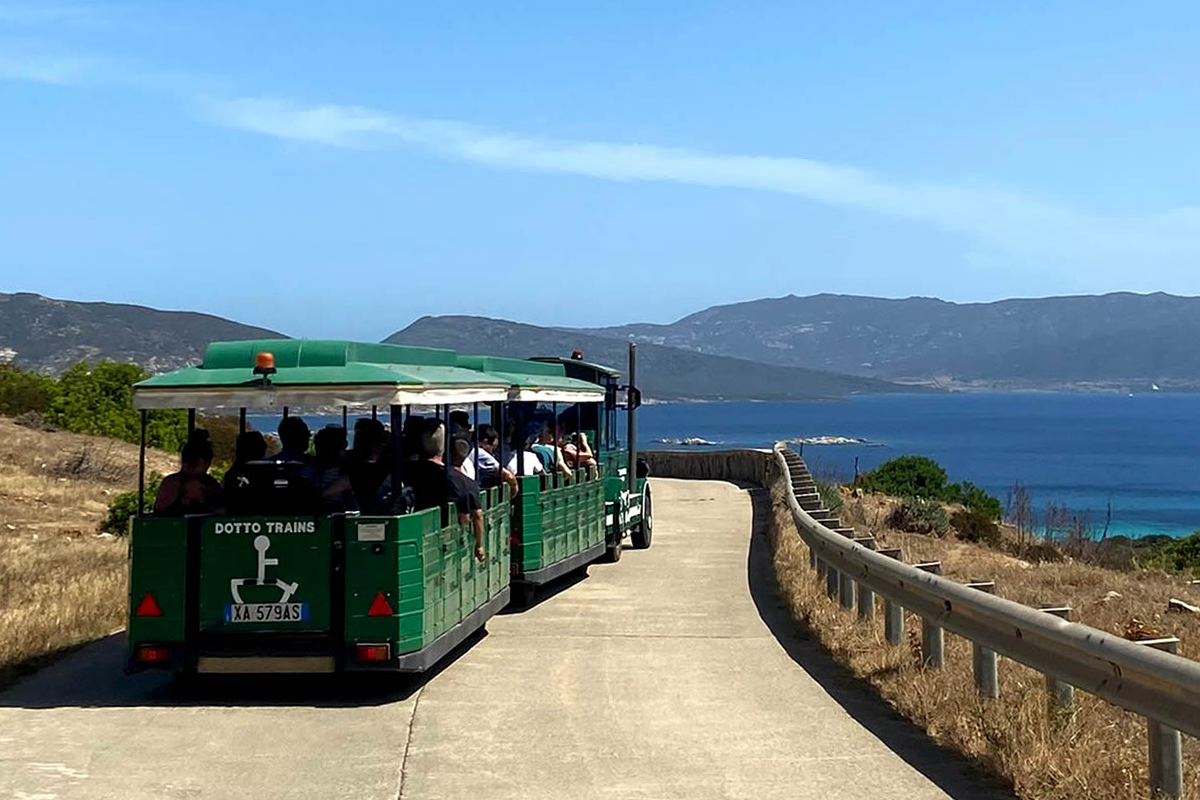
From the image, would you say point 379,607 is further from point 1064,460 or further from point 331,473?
point 1064,460

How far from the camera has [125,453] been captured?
39781 millimetres

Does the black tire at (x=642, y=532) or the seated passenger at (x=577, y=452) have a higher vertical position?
the seated passenger at (x=577, y=452)

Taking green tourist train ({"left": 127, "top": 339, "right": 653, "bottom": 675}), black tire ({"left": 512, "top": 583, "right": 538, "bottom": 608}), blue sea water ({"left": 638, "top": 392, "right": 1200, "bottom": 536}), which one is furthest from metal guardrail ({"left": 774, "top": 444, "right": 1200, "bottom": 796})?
blue sea water ({"left": 638, "top": 392, "right": 1200, "bottom": 536})

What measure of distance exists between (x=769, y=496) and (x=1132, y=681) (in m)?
26.6

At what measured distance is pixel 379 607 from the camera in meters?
10.1

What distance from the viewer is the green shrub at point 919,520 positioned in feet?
90.7

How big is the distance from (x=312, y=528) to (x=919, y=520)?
19.6 metres

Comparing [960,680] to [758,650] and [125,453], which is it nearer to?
[758,650]

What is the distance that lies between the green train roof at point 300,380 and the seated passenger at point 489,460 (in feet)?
8.49

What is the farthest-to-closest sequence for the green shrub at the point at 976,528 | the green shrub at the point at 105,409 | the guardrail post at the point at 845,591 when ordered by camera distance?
the green shrub at the point at 105,409 < the green shrub at the point at 976,528 < the guardrail post at the point at 845,591

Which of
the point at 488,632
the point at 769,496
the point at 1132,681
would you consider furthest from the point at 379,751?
the point at 769,496

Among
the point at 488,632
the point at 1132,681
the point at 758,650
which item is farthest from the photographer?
the point at 488,632

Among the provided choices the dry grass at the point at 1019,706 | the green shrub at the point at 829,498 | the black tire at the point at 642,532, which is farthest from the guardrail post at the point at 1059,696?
the green shrub at the point at 829,498

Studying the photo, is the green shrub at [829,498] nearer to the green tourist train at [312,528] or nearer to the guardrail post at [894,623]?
the guardrail post at [894,623]
